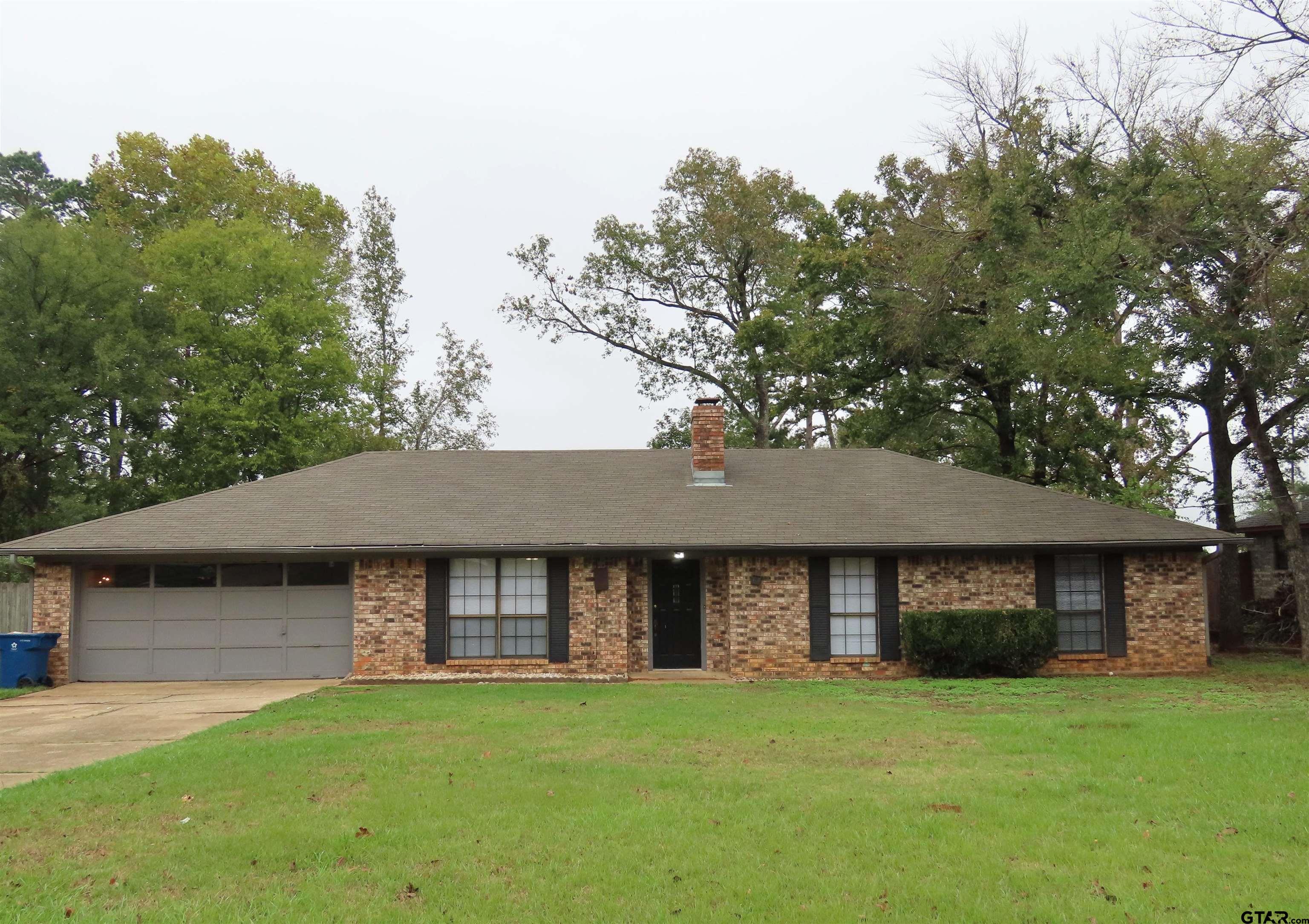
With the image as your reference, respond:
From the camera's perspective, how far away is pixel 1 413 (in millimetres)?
26672

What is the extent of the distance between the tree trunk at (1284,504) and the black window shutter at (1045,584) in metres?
5.55

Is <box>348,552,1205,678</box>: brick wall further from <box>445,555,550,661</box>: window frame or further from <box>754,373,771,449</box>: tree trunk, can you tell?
<box>754,373,771,449</box>: tree trunk

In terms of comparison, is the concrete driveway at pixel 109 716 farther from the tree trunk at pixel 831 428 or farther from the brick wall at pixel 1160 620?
the tree trunk at pixel 831 428

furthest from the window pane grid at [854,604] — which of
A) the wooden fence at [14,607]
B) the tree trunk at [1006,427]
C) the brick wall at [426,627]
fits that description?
the wooden fence at [14,607]

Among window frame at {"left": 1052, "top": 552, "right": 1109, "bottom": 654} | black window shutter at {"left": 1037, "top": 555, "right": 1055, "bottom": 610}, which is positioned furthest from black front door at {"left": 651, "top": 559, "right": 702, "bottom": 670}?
window frame at {"left": 1052, "top": 552, "right": 1109, "bottom": 654}

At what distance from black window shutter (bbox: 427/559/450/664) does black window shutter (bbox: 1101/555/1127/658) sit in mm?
10892

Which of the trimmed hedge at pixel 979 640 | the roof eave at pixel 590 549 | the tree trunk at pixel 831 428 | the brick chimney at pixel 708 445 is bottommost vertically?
the trimmed hedge at pixel 979 640

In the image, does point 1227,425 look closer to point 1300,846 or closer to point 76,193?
point 1300,846

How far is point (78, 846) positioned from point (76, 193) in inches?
1582

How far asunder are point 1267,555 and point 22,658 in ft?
89.7

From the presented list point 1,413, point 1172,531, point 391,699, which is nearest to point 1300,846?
point 391,699

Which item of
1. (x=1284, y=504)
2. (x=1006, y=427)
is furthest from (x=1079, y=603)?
(x=1006, y=427)

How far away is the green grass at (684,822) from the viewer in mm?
5676

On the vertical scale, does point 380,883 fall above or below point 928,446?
below
